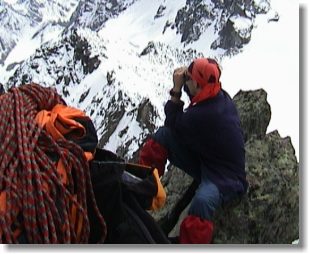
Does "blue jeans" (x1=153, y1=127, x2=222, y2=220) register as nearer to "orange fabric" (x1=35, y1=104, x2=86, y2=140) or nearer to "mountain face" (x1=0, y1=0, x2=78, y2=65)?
"orange fabric" (x1=35, y1=104, x2=86, y2=140)

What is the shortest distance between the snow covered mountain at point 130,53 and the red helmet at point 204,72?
2573cm

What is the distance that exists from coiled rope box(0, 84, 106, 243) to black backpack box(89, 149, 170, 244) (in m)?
0.04

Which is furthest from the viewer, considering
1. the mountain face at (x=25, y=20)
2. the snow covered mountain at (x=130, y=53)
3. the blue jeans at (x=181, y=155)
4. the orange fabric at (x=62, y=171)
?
the mountain face at (x=25, y=20)

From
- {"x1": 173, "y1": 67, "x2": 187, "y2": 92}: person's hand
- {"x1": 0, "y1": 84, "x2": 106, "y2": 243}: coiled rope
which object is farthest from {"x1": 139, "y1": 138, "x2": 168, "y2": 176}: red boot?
{"x1": 0, "y1": 84, "x2": 106, "y2": 243}: coiled rope

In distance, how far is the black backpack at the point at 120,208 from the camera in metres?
1.63

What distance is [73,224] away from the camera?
1562mm

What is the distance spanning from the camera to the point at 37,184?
1.48 m

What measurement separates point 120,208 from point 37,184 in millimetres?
290

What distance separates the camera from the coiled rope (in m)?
1.45

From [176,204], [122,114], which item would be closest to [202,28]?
[122,114]

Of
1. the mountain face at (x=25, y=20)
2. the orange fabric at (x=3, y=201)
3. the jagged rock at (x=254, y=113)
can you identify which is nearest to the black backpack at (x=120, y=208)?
the orange fabric at (x=3, y=201)

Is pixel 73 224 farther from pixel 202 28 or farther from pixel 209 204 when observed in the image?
pixel 202 28

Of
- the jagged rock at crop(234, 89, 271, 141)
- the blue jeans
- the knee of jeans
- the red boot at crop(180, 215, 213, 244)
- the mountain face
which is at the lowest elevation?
the red boot at crop(180, 215, 213, 244)

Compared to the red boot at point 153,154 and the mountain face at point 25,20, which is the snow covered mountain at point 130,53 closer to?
the mountain face at point 25,20
